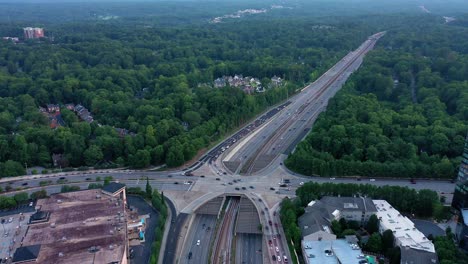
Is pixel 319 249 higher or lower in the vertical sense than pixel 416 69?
lower

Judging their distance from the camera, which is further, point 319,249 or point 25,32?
point 25,32

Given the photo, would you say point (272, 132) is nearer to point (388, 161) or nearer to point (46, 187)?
point (388, 161)

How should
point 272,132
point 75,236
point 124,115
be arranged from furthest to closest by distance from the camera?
point 124,115 < point 272,132 < point 75,236

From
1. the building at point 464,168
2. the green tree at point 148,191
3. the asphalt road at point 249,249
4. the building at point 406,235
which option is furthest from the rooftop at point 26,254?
the building at point 464,168

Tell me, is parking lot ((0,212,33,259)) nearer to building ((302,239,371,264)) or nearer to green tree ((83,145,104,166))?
green tree ((83,145,104,166))

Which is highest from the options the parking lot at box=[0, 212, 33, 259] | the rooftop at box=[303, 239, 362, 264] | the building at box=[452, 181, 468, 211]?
the building at box=[452, 181, 468, 211]

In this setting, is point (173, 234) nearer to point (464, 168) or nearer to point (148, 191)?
point (148, 191)

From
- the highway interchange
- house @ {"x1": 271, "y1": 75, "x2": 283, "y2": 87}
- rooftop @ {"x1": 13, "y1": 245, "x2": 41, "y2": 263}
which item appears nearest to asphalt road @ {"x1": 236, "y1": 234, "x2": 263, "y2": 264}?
the highway interchange

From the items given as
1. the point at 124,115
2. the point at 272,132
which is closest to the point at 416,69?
the point at 272,132
